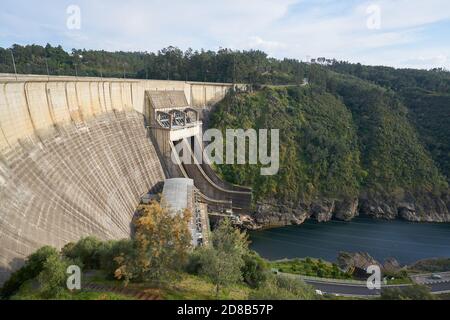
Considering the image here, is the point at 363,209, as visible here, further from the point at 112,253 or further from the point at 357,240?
the point at 112,253

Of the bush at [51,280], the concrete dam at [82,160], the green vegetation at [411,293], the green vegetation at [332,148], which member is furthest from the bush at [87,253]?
the green vegetation at [332,148]

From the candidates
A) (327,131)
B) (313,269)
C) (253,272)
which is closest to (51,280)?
(253,272)

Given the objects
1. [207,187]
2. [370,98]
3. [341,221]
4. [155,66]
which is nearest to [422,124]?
[370,98]

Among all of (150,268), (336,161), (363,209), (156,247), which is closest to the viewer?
(156,247)

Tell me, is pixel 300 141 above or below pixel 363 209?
above

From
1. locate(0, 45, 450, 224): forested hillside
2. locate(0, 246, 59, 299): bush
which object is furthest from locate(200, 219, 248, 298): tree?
locate(0, 45, 450, 224): forested hillside

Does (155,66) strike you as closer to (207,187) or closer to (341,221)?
(207,187)

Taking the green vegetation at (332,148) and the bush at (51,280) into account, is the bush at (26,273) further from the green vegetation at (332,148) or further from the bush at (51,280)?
the green vegetation at (332,148)
